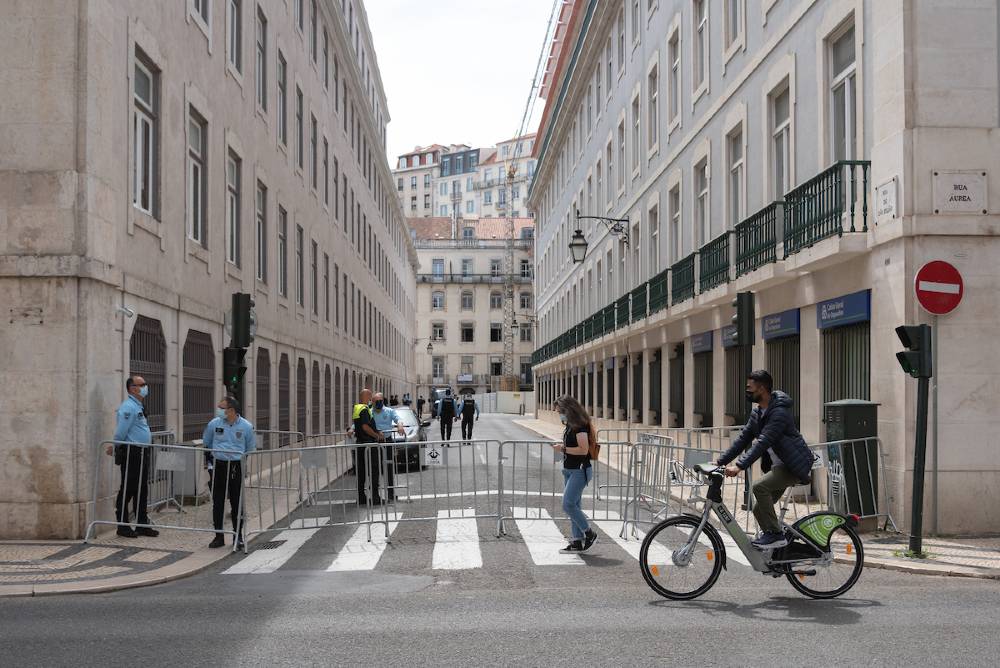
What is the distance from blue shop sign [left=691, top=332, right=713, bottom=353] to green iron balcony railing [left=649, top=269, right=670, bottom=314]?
1964 millimetres

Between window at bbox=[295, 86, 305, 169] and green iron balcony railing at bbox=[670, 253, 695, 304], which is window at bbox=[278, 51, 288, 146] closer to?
window at bbox=[295, 86, 305, 169]

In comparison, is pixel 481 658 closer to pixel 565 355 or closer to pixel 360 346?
pixel 360 346

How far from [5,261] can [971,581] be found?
10216 millimetres

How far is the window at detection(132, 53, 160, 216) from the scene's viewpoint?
47.6 ft

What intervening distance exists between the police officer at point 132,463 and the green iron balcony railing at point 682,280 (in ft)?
44.0

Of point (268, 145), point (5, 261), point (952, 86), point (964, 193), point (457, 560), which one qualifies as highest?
point (268, 145)

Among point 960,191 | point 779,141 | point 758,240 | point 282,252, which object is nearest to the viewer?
point 960,191

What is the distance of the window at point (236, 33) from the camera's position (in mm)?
20269

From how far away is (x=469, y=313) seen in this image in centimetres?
10938

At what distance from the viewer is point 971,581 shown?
30.2ft

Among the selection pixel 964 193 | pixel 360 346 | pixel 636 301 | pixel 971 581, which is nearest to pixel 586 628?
pixel 971 581

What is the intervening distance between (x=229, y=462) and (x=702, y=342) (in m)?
13.2

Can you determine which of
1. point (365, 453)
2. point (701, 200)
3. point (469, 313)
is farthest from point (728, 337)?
point (469, 313)

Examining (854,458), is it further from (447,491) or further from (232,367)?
(232,367)
